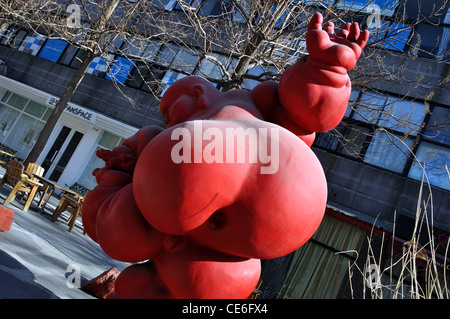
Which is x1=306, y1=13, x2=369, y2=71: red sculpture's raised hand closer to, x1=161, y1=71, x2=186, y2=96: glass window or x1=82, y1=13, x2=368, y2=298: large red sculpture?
x1=82, y1=13, x2=368, y2=298: large red sculpture

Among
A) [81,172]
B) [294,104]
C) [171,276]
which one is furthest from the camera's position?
[81,172]

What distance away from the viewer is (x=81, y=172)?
13102mm

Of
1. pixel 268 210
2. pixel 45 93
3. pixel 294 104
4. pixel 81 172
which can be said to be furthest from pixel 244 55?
pixel 45 93

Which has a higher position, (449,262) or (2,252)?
(449,262)

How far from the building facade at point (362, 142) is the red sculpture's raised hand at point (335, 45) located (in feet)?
14.6

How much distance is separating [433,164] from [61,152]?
41.0ft

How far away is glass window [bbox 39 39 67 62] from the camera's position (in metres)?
15.0

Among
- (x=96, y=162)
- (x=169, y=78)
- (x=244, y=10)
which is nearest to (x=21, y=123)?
(x=96, y=162)

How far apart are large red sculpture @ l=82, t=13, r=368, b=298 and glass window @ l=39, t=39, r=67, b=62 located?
15178mm

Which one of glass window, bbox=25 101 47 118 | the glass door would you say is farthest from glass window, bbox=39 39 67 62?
the glass door

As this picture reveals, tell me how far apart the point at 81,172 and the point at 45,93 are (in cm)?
374

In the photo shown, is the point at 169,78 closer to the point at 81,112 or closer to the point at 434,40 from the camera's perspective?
the point at 81,112
